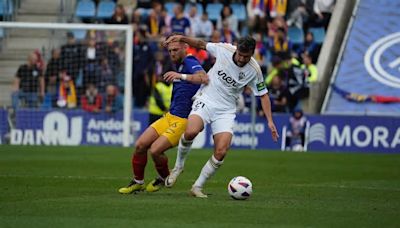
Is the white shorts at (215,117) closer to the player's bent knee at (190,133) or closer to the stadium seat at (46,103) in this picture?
the player's bent knee at (190,133)

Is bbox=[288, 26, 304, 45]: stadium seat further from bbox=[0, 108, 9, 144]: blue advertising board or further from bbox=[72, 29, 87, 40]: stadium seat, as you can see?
bbox=[0, 108, 9, 144]: blue advertising board

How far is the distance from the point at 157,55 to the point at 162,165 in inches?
599

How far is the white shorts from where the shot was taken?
521 inches

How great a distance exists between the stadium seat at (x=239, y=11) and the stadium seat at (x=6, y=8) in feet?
23.0

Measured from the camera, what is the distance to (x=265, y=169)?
19.4 meters

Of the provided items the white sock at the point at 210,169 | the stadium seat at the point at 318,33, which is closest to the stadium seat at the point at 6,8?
the stadium seat at the point at 318,33

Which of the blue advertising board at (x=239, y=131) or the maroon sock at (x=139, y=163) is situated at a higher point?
the maroon sock at (x=139, y=163)

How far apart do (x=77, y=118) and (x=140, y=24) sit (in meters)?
5.07

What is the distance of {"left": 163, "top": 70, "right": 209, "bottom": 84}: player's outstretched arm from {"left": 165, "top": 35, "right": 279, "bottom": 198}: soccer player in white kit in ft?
0.76

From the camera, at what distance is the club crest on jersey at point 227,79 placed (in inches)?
521

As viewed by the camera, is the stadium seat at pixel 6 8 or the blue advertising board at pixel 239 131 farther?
the stadium seat at pixel 6 8

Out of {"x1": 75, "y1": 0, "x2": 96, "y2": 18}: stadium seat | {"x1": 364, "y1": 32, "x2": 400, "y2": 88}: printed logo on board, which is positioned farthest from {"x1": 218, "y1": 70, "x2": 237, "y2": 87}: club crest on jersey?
{"x1": 75, "y1": 0, "x2": 96, "y2": 18}: stadium seat

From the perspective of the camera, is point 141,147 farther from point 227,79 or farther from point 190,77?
point 227,79

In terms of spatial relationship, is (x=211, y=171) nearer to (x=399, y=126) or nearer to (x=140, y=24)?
(x=399, y=126)
